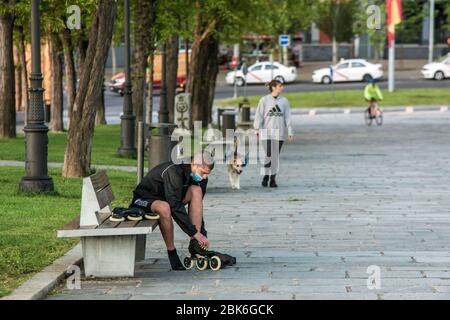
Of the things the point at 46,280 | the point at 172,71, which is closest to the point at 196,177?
the point at 46,280

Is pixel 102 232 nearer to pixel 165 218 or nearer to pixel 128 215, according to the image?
pixel 128 215

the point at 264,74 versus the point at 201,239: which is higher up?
the point at 201,239

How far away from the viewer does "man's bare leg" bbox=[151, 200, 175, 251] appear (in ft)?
37.7

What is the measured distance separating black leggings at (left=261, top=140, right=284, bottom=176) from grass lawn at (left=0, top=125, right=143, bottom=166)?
435 centimetres

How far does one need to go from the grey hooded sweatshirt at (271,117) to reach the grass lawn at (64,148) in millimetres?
4390

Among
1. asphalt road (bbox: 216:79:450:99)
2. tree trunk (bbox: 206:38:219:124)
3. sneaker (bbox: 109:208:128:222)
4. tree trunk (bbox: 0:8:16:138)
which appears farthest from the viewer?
asphalt road (bbox: 216:79:450:99)

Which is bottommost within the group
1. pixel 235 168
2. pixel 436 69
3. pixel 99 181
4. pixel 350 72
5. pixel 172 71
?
pixel 350 72

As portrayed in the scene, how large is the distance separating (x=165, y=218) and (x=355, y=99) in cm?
4604

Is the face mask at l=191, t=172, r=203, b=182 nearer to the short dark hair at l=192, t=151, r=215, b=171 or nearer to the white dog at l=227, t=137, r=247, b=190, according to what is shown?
the short dark hair at l=192, t=151, r=215, b=171

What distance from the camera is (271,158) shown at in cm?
2052

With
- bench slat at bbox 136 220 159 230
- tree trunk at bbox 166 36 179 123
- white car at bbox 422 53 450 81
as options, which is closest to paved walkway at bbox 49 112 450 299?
bench slat at bbox 136 220 159 230

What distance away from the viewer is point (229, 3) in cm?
3803

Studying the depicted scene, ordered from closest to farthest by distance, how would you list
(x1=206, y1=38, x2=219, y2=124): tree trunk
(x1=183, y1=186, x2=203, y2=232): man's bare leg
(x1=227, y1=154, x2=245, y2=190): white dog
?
(x1=183, y1=186, x2=203, y2=232): man's bare leg, (x1=227, y1=154, x2=245, y2=190): white dog, (x1=206, y1=38, x2=219, y2=124): tree trunk

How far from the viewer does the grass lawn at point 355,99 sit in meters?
54.7
